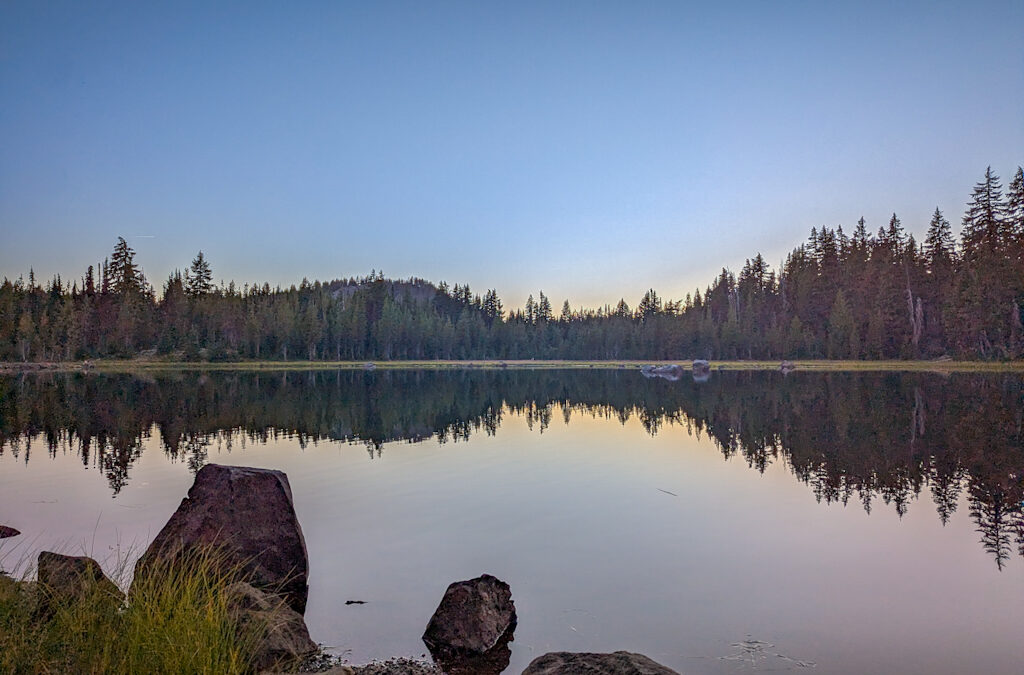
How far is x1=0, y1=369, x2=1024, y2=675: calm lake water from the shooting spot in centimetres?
842

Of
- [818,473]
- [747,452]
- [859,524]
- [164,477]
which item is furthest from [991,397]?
[164,477]

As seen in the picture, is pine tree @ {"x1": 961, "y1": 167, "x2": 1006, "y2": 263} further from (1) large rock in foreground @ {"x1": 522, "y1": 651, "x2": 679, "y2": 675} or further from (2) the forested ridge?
(1) large rock in foreground @ {"x1": 522, "y1": 651, "x2": 679, "y2": 675}

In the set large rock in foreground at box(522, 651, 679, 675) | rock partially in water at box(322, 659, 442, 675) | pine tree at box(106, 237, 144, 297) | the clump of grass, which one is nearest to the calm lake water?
rock partially in water at box(322, 659, 442, 675)

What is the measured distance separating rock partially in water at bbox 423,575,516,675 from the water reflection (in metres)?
7.54

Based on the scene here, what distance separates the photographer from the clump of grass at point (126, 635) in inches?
208

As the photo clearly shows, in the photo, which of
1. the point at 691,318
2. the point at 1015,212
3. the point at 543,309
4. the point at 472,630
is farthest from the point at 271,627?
the point at 543,309

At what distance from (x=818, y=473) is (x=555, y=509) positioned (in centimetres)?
816

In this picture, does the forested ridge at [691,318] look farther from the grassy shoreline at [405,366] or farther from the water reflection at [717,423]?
the water reflection at [717,423]

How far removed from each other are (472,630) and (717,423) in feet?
81.5

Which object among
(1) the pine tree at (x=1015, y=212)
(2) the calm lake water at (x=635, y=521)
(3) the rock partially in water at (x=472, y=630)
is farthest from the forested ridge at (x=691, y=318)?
(3) the rock partially in water at (x=472, y=630)

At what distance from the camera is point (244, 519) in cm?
997

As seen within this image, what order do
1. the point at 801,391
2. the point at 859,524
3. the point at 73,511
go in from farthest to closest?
the point at 801,391 < the point at 73,511 < the point at 859,524

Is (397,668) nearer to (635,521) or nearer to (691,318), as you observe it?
(635,521)

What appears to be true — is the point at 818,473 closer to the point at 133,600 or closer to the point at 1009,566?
the point at 1009,566
